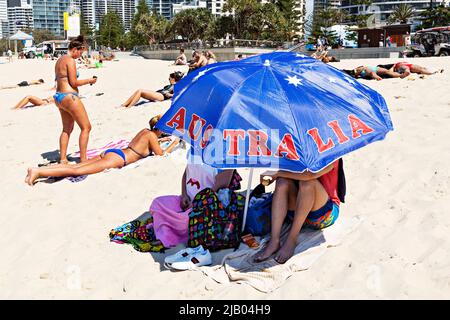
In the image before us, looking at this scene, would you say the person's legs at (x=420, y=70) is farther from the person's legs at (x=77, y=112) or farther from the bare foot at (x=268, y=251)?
the bare foot at (x=268, y=251)

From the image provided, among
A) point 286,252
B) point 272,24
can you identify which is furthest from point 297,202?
point 272,24

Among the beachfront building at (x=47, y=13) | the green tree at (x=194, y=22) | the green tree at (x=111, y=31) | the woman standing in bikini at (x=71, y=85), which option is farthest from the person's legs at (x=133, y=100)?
the beachfront building at (x=47, y=13)

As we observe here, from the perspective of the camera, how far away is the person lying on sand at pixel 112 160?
17.0 ft

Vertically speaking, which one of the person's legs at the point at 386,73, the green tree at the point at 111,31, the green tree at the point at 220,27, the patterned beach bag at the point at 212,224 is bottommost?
the patterned beach bag at the point at 212,224

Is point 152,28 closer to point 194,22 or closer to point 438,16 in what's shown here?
point 194,22

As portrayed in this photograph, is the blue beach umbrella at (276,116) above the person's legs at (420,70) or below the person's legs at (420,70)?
below

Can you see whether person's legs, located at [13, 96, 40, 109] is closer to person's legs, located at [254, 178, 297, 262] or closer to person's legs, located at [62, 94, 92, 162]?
person's legs, located at [62, 94, 92, 162]

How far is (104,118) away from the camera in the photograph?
873 cm

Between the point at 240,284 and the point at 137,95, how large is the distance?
712cm

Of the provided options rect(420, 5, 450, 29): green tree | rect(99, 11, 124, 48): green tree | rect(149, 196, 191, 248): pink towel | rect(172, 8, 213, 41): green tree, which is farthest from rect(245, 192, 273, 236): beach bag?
rect(99, 11, 124, 48): green tree

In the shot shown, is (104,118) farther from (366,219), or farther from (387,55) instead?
(387,55)

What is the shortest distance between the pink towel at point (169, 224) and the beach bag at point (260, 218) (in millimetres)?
470

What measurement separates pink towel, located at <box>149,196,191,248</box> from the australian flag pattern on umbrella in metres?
0.76
